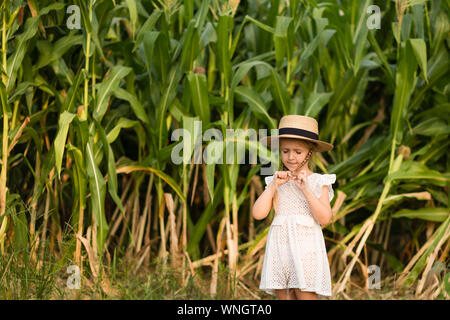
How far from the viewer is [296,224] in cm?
206

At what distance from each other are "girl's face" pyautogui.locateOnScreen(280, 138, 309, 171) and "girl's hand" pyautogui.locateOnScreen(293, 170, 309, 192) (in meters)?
0.08

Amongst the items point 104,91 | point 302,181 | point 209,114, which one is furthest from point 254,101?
point 302,181

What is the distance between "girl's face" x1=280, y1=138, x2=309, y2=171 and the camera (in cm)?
205

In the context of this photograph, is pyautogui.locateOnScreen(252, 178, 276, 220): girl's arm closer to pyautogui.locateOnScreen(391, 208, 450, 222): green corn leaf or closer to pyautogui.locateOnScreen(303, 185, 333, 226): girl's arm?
pyautogui.locateOnScreen(303, 185, 333, 226): girl's arm

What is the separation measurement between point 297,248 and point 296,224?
0.08 metres

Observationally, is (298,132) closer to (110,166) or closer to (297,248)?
(297,248)

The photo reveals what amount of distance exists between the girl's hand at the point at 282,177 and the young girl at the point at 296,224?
0.10ft

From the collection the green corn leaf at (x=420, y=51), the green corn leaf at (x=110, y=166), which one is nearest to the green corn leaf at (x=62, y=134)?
the green corn leaf at (x=110, y=166)

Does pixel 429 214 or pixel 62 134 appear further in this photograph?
pixel 429 214

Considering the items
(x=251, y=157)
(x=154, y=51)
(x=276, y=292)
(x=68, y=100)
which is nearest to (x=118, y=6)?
(x=154, y=51)

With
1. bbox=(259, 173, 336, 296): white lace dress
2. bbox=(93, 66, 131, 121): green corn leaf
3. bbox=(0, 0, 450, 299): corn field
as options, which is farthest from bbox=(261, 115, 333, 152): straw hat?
bbox=(93, 66, 131, 121): green corn leaf

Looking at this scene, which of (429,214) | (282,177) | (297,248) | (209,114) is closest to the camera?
(282,177)

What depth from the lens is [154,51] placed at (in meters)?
3.14

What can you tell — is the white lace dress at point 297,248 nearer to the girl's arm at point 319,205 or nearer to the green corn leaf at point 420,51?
the girl's arm at point 319,205
